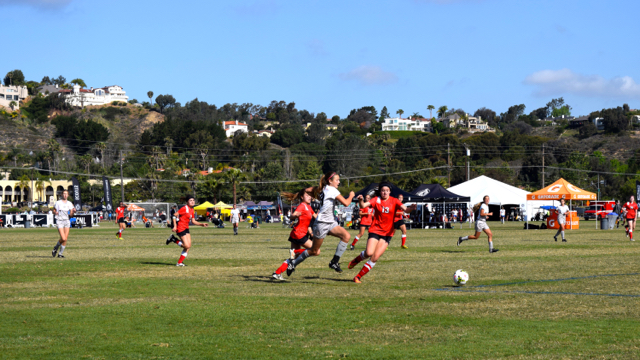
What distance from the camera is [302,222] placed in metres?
14.7

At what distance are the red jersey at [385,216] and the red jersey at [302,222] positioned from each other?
1.50m

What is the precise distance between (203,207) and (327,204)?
72.6m

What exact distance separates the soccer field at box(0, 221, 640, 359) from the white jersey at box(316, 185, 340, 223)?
1314 millimetres

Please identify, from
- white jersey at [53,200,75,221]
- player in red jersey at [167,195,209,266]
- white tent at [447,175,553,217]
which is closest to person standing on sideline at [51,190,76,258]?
white jersey at [53,200,75,221]

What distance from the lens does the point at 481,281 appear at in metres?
14.2

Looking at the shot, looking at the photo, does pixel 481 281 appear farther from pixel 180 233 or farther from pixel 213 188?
pixel 213 188

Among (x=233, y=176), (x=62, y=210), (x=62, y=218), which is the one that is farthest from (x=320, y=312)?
(x=233, y=176)

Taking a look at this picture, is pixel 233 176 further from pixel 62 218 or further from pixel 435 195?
pixel 62 218

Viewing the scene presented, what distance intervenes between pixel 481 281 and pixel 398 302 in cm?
378

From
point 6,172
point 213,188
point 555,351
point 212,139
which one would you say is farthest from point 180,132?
point 555,351

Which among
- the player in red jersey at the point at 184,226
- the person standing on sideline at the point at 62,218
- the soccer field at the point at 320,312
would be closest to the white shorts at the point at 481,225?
the soccer field at the point at 320,312

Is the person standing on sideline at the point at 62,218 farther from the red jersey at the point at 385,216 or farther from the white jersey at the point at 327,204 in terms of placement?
the red jersey at the point at 385,216

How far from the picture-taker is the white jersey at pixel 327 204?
13852 mm

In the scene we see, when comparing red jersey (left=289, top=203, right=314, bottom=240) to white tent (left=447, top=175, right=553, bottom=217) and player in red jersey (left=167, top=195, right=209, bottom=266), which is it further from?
white tent (left=447, top=175, right=553, bottom=217)
